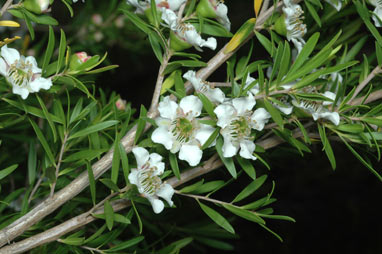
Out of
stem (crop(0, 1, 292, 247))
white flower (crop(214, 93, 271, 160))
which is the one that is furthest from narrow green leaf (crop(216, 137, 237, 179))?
stem (crop(0, 1, 292, 247))

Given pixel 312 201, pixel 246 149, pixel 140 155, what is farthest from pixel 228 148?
pixel 312 201

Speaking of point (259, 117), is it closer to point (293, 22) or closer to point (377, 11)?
point (293, 22)

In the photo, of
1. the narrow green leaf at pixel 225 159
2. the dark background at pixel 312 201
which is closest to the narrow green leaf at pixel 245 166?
the narrow green leaf at pixel 225 159

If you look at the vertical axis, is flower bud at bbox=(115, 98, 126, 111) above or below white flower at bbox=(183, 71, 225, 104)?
below

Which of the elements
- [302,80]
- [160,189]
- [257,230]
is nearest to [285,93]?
[302,80]

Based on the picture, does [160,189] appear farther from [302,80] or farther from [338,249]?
[338,249]

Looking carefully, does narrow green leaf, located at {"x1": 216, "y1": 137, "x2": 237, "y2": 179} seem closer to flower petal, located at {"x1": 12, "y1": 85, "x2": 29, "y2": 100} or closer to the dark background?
flower petal, located at {"x1": 12, "y1": 85, "x2": 29, "y2": 100}

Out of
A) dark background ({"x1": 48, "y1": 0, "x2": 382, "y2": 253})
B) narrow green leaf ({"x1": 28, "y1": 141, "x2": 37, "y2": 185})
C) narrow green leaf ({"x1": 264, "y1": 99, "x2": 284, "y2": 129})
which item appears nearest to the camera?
narrow green leaf ({"x1": 264, "y1": 99, "x2": 284, "y2": 129})
